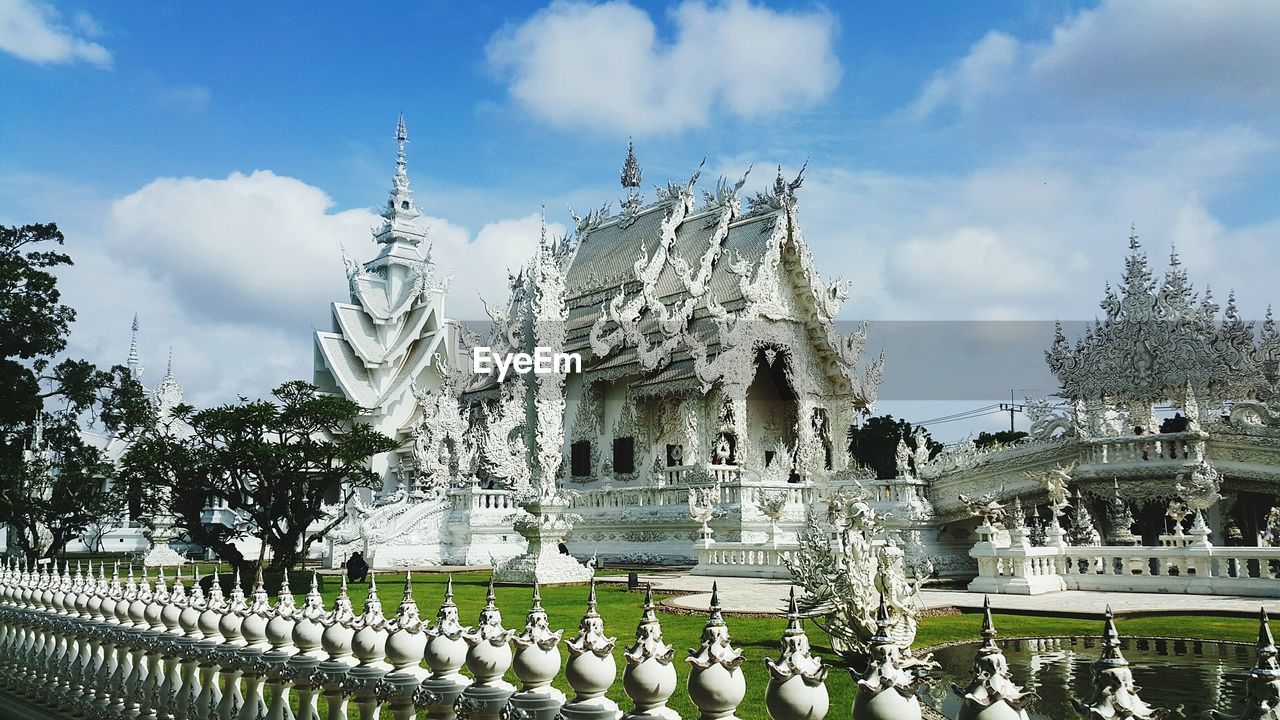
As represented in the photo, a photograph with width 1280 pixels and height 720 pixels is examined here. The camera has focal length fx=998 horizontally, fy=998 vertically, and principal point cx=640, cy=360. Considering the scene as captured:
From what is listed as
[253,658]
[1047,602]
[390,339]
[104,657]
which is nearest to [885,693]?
[253,658]

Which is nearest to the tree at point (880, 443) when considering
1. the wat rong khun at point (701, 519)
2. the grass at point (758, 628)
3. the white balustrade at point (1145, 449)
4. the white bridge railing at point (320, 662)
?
the wat rong khun at point (701, 519)

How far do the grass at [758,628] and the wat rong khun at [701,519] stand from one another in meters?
0.11

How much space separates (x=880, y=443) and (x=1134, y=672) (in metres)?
41.2

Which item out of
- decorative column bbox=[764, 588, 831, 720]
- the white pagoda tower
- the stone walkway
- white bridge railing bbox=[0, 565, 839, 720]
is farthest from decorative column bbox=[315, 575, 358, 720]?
the white pagoda tower

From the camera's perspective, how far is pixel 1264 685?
225 centimetres

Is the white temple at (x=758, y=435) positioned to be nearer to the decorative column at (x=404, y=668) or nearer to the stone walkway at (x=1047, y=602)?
the stone walkway at (x=1047, y=602)

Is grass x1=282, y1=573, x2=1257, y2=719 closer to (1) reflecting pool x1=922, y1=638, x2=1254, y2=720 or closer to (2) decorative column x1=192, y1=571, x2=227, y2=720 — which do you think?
(1) reflecting pool x1=922, y1=638, x2=1254, y2=720

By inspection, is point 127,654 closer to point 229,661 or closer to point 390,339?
point 229,661

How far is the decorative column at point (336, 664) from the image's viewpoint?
4098 mm

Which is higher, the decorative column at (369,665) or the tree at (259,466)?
the tree at (259,466)

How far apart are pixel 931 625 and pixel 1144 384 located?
49.5 feet

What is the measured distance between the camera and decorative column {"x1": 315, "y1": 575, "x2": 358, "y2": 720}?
4098mm

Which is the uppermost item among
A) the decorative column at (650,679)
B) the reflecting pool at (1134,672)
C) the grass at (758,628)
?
the decorative column at (650,679)

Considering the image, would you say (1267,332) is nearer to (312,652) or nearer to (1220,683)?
(1220,683)
